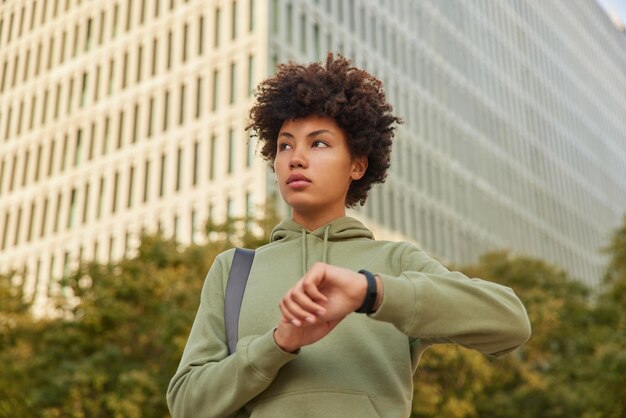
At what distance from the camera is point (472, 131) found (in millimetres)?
60781

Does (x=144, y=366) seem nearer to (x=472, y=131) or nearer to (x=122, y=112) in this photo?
(x=122, y=112)

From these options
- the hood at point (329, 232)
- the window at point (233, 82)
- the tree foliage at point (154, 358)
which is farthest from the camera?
the window at point (233, 82)

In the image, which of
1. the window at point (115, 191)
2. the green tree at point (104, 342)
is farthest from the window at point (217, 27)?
the green tree at point (104, 342)

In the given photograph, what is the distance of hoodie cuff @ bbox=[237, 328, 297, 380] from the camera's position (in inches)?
100

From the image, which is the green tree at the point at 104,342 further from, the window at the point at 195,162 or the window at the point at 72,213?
the window at the point at 72,213

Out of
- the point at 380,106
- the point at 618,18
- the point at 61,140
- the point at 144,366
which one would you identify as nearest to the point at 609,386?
the point at 144,366

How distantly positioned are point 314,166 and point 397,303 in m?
0.72

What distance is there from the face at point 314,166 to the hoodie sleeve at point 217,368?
42 cm

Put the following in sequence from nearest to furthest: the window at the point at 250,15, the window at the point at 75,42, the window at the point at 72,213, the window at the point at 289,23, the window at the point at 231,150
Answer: the window at the point at 231,150 → the window at the point at 250,15 → the window at the point at 289,23 → the window at the point at 72,213 → the window at the point at 75,42

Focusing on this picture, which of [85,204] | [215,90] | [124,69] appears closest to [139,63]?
[124,69]

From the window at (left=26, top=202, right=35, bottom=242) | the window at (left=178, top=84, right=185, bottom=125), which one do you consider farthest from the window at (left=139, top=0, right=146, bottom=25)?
the window at (left=26, top=202, right=35, bottom=242)

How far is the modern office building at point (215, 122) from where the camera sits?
42188mm

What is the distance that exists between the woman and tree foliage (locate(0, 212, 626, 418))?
14089 millimetres

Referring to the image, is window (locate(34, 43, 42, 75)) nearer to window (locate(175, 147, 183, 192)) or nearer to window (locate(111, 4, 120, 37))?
window (locate(111, 4, 120, 37))
